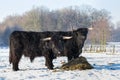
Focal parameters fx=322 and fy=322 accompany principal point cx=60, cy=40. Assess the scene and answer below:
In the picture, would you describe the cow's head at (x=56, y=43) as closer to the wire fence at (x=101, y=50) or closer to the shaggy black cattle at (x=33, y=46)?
the shaggy black cattle at (x=33, y=46)

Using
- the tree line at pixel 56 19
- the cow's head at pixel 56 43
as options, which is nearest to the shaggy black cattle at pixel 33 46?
the cow's head at pixel 56 43

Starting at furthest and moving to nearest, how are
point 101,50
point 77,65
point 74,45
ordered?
point 101,50 → point 74,45 → point 77,65

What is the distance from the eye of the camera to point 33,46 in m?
16.5

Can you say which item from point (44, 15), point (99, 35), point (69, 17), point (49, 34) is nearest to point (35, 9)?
point (44, 15)

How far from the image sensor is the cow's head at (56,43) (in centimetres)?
1642

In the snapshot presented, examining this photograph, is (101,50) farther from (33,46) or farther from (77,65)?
(77,65)

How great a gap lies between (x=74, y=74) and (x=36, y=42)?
357cm

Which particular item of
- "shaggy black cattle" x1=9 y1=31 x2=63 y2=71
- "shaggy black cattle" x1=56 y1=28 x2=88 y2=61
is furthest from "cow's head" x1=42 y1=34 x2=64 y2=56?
"shaggy black cattle" x1=56 y1=28 x2=88 y2=61

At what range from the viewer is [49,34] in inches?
663

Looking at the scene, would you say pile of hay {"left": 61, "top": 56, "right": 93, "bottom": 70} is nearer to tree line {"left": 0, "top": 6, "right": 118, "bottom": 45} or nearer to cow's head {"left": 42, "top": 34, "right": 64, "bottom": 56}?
cow's head {"left": 42, "top": 34, "right": 64, "bottom": 56}

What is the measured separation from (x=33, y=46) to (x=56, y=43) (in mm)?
1188

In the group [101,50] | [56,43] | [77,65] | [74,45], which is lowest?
[101,50]

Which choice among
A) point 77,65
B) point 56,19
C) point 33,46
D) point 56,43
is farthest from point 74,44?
point 56,19

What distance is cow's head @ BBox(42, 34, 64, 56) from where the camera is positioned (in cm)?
1642
